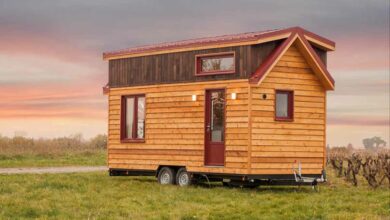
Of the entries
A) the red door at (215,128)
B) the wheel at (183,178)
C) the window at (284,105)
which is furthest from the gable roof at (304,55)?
the wheel at (183,178)

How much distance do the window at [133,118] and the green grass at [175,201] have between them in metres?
2.05

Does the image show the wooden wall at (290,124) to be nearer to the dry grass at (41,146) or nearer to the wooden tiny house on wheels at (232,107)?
the wooden tiny house on wheels at (232,107)

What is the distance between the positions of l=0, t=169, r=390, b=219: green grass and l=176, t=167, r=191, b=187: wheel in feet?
1.96

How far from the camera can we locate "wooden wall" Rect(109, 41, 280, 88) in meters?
23.0

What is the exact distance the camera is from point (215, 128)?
24.0m

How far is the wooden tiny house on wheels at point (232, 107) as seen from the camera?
75.4ft

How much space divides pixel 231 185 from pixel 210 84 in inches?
138

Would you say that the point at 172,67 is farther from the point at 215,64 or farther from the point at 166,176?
the point at 166,176

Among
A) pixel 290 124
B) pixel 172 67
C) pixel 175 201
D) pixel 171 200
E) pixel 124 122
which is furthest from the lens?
pixel 124 122

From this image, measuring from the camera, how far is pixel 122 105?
27578mm

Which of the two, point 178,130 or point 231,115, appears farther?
point 178,130

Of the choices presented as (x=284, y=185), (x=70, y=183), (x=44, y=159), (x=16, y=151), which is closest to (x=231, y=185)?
(x=284, y=185)

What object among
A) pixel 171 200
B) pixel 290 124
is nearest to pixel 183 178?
pixel 290 124

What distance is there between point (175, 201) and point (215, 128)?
5.35 meters
